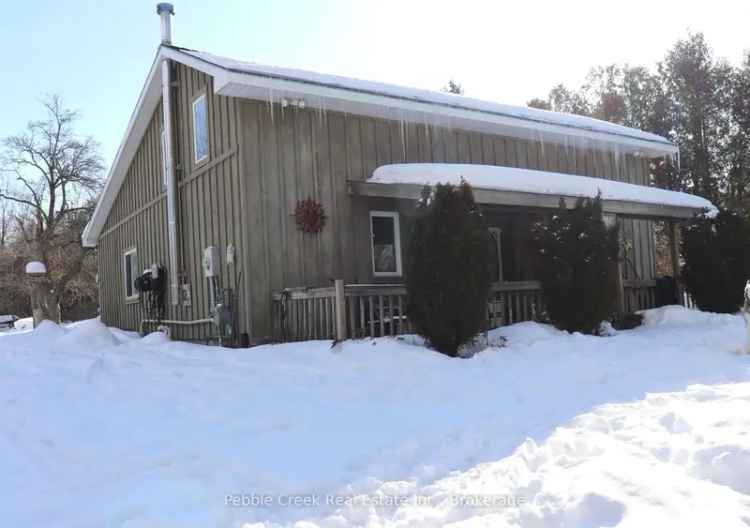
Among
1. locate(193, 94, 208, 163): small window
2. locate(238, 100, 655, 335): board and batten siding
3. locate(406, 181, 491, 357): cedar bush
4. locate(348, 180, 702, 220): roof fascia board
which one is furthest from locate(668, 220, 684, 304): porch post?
locate(193, 94, 208, 163): small window

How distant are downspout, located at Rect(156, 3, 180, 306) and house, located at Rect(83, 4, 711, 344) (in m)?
0.03

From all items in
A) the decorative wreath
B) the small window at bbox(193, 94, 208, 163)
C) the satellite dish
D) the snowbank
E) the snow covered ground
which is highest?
the small window at bbox(193, 94, 208, 163)

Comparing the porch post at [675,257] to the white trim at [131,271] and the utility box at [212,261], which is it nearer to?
the utility box at [212,261]

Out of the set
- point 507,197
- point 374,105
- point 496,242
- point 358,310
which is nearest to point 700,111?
point 496,242

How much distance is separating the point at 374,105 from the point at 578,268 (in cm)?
391

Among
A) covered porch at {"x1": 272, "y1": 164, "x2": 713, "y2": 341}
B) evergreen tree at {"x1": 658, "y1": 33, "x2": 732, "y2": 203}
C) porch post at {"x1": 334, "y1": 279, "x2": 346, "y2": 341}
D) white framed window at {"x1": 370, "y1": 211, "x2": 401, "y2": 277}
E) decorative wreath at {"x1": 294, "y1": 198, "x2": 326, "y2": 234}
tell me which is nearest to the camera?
porch post at {"x1": 334, "y1": 279, "x2": 346, "y2": 341}

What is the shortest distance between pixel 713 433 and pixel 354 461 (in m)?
2.13

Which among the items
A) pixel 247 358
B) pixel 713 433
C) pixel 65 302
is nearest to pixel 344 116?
pixel 247 358

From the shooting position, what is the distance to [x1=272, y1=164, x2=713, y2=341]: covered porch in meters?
7.89

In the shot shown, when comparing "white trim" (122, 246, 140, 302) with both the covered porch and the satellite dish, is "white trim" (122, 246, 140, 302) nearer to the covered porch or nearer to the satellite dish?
the satellite dish

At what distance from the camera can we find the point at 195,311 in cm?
1088

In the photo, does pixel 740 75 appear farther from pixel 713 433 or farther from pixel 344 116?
pixel 713 433

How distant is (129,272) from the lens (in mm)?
15273

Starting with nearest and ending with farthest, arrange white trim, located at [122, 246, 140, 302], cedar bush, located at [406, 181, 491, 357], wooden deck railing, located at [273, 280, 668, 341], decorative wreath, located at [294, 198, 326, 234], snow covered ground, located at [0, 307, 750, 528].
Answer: snow covered ground, located at [0, 307, 750, 528]
cedar bush, located at [406, 181, 491, 357]
wooden deck railing, located at [273, 280, 668, 341]
decorative wreath, located at [294, 198, 326, 234]
white trim, located at [122, 246, 140, 302]
